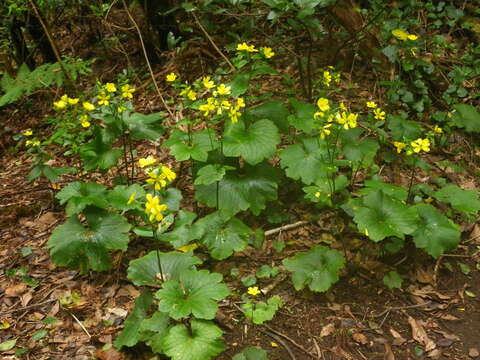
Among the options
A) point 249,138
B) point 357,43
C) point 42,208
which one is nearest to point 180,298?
point 249,138

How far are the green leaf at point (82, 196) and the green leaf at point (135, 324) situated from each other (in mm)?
613

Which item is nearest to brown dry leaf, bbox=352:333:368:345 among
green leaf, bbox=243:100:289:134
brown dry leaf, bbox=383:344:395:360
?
brown dry leaf, bbox=383:344:395:360

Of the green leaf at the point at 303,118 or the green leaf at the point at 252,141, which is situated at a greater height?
the green leaf at the point at 252,141

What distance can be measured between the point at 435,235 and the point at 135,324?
178cm

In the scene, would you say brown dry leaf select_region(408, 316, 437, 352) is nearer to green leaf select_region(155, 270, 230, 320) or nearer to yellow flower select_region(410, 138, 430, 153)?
yellow flower select_region(410, 138, 430, 153)

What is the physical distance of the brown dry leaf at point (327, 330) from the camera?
7.95ft

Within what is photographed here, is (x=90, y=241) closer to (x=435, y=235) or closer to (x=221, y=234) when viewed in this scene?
(x=221, y=234)

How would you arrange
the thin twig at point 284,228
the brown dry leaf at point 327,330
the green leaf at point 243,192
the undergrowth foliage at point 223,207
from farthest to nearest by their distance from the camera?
the thin twig at point 284,228 → the green leaf at point 243,192 → the brown dry leaf at point 327,330 → the undergrowth foliage at point 223,207

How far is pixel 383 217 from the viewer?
8.20 feet

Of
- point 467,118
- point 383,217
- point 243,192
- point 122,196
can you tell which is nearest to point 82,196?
point 122,196

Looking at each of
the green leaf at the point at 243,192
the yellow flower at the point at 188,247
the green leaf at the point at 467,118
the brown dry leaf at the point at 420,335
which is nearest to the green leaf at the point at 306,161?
the green leaf at the point at 243,192

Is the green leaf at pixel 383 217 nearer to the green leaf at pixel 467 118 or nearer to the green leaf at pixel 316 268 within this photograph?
the green leaf at pixel 316 268

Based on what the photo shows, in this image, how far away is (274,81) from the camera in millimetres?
4164

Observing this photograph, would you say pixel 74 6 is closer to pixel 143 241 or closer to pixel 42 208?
pixel 42 208
